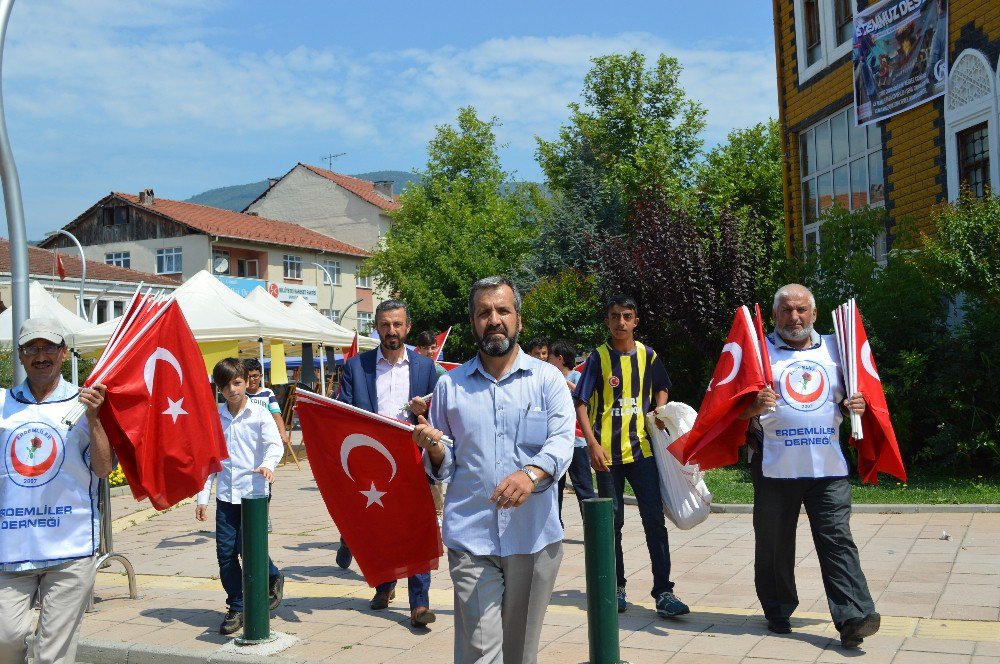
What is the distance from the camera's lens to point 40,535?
4.91m

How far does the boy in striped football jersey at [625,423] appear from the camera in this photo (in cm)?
678

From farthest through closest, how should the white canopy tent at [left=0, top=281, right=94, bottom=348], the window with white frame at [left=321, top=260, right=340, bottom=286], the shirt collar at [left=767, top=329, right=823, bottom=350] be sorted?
the window with white frame at [left=321, top=260, right=340, bottom=286], the white canopy tent at [left=0, top=281, right=94, bottom=348], the shirt collar at [left=767, top=329, right=823, bottom=350]

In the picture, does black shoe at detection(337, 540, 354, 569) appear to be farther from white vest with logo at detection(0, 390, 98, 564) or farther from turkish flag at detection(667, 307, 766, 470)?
white vest with logo at detection(0, 390, 98, 564)

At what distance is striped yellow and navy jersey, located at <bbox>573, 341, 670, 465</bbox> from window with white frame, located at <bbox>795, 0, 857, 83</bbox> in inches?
528

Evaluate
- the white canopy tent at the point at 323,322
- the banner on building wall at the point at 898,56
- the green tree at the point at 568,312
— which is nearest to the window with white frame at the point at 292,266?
the white canopy tent at the point at 323,322

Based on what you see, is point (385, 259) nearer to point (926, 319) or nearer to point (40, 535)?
point (926, 319)

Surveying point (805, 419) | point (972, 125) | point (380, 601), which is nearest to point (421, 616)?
point (380, 601)

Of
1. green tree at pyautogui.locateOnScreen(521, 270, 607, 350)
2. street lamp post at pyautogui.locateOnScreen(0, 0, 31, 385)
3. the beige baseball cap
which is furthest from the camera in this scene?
green tree at pyautogui.locateOnScreen(521, 270, 607, 350)

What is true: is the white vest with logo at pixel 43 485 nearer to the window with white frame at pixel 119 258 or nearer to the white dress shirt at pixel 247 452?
the white dress shirt at pixel 247 452

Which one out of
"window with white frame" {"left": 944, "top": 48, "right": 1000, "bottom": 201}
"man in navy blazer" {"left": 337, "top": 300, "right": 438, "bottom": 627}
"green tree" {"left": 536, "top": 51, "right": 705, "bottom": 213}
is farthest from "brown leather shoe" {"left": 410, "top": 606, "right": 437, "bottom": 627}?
"green tree" {"left": 536, "top": 51, "right": 705, "bottom": 213}

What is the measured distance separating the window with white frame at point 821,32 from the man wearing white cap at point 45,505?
53.8 ft

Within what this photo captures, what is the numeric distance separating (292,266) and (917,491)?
188 ft

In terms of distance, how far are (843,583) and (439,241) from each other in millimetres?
43205

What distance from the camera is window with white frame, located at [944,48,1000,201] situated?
14.9 metres
